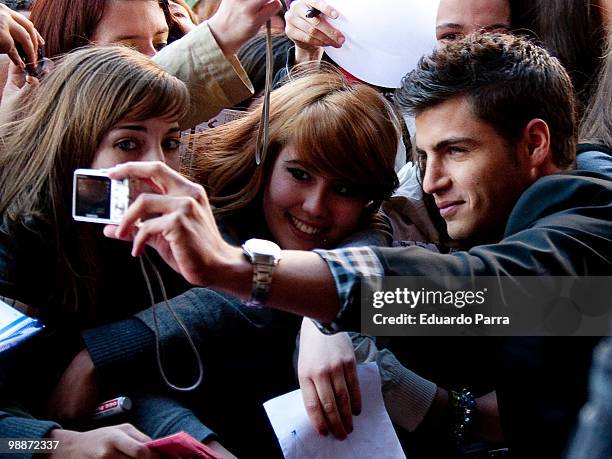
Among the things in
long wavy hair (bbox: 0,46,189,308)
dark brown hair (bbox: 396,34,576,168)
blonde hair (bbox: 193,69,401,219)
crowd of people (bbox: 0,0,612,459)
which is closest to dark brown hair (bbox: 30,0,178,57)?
crowd of people (bbox: 0,0,612,459)

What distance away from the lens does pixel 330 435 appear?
146 cm

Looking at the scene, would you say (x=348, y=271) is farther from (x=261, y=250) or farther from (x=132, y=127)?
(x=132, y=127)

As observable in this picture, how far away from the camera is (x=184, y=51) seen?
71.1 inches

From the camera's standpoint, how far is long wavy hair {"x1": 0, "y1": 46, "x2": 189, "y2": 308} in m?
1.52

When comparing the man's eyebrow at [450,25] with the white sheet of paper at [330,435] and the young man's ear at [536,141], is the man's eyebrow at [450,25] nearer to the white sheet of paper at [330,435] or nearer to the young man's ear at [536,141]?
the young man's ear at [536,141]

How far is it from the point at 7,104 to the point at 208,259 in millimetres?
828

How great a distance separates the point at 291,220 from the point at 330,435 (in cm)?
49

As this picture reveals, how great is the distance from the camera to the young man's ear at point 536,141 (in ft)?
5.10

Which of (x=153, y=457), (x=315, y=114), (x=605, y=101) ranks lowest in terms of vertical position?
(x=153, y=457)

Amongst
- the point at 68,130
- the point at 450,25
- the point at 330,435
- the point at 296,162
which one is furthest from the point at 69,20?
the point at 330,435

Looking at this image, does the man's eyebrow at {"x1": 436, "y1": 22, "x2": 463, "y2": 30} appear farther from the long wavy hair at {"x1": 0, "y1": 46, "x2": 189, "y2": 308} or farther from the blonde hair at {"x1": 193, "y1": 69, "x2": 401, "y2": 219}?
the long wavy hair at {"x1": 0, "y1": 46, "x2": 189, "y2": 308}

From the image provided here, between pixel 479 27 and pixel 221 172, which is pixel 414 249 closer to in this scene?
pixel 221 172

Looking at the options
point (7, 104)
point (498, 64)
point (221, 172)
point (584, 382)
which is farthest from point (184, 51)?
point (584, 382)

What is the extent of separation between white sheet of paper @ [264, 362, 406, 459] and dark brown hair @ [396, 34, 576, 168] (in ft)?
1.74
